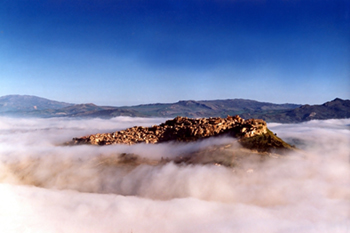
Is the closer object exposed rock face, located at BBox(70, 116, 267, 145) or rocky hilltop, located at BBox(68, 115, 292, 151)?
rocky hilltop, located at BBox(68, 115, 292, 151)

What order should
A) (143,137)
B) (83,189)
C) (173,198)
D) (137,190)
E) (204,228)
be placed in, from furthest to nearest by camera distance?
(143,137) < (83,189) < (137,190) < (173,198) < (204,228)

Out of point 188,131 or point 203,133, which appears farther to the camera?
point 188,131

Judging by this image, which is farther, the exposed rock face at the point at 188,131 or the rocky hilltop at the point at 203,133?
the exposed rock face at the point at 188,131

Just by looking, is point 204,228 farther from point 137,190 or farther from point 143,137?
point 143,137

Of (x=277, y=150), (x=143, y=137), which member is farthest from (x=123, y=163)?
(x=277, y=150)

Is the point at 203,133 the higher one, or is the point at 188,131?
the point at 188,131

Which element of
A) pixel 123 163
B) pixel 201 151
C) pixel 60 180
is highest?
pixel 201 151
